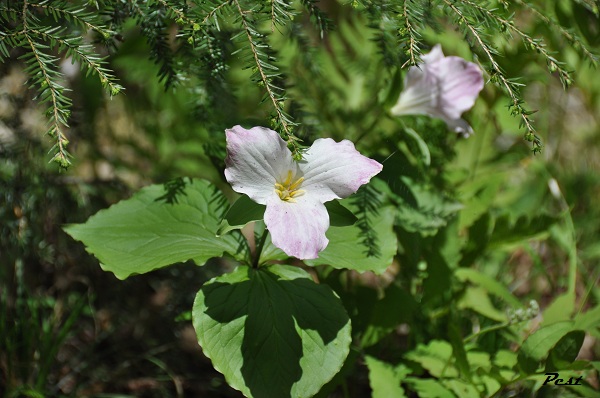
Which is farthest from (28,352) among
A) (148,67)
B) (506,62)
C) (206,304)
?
(506,62)

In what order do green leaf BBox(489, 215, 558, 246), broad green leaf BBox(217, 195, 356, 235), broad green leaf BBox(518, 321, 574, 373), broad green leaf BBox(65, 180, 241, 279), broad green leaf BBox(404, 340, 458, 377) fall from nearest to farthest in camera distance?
broad green leaf BBox(217, 195, 356, 235), broad green leaf BBox(65, 180, 241, 279), broad green leaf BBox(518, 321, 574, 373), broad green leaf BBox(404, 340, 458, 377), green leaf BBox(489, 215, 558, 246)

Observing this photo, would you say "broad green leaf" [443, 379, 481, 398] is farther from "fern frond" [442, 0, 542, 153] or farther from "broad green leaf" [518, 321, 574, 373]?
"fern frond" [442, 0, 542, 153]

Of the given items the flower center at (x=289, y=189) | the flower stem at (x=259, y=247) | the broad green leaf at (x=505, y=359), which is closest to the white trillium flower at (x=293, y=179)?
the flower center at (x=289, y=189)

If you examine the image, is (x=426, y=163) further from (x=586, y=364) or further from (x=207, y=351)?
(x=207, y=351)

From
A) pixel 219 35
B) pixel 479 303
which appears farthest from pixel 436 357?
pixel 219 35

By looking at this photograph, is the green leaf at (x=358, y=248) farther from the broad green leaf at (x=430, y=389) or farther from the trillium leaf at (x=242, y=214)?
the broad green leaf at (x=430, y=389)

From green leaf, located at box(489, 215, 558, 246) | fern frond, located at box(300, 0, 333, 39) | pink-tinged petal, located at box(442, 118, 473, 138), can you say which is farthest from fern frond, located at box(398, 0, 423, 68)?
green leaf, located at box(489, 215, 558, 246)

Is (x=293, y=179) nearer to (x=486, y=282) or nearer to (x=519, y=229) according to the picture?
(x=486, y=282)
